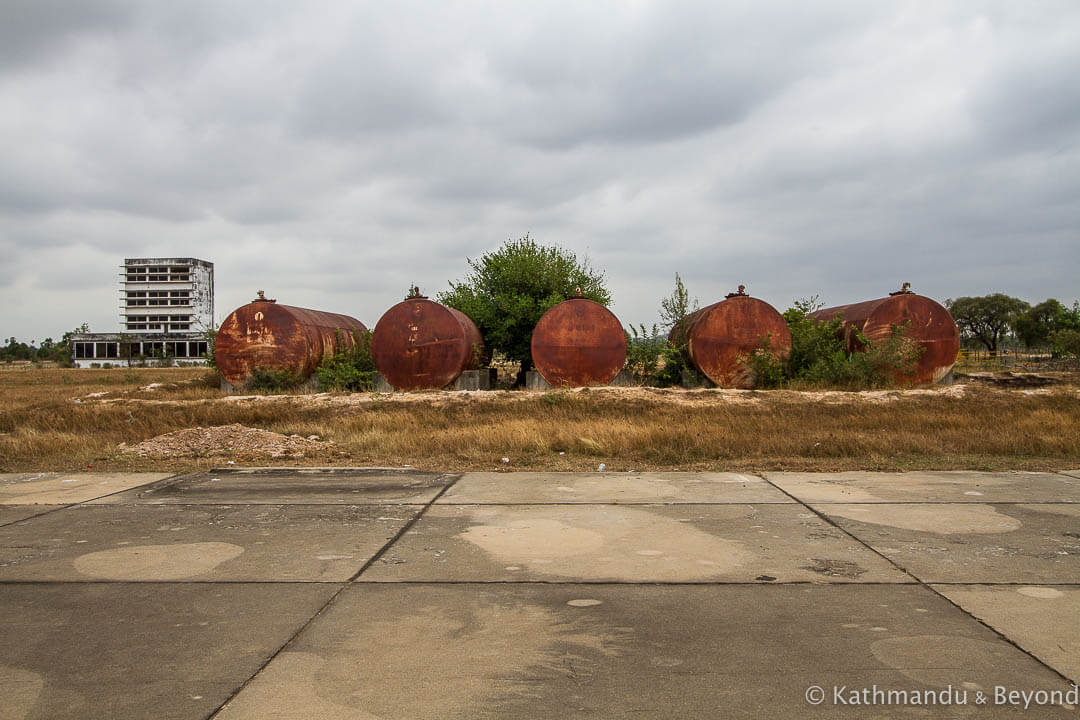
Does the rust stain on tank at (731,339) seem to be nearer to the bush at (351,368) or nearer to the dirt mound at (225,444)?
the bush at (351,368)

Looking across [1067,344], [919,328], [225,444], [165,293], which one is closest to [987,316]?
[1067,344]

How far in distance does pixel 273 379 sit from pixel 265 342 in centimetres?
100

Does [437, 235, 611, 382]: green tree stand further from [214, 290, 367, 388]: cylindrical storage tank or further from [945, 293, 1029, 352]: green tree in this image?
[945, 293, 1029, 352]: green tree

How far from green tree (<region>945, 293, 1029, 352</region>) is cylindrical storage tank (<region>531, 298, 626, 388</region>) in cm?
5006

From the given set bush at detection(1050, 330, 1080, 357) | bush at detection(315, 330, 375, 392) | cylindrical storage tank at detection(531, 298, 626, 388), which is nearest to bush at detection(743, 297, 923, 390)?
cylindrical storage tank at detection(531, 298, 626, 388)

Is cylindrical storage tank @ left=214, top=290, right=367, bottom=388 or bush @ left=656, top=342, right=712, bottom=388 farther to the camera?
cylindrical storage tank @ left=214, top=290, right=367, bottom=388

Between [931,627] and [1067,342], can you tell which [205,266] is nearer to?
[1067,342]

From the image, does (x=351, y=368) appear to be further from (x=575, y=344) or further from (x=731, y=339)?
(x=731, y=339)

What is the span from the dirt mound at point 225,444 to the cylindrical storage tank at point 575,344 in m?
7.21

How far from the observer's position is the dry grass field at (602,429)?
9719 mm

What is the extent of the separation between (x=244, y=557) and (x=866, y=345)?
15771 millimetres

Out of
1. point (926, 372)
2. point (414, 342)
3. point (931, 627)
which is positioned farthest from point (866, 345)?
point (931, 627)

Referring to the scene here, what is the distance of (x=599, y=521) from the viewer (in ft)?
20.4

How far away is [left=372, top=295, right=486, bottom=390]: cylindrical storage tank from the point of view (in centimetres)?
1769
